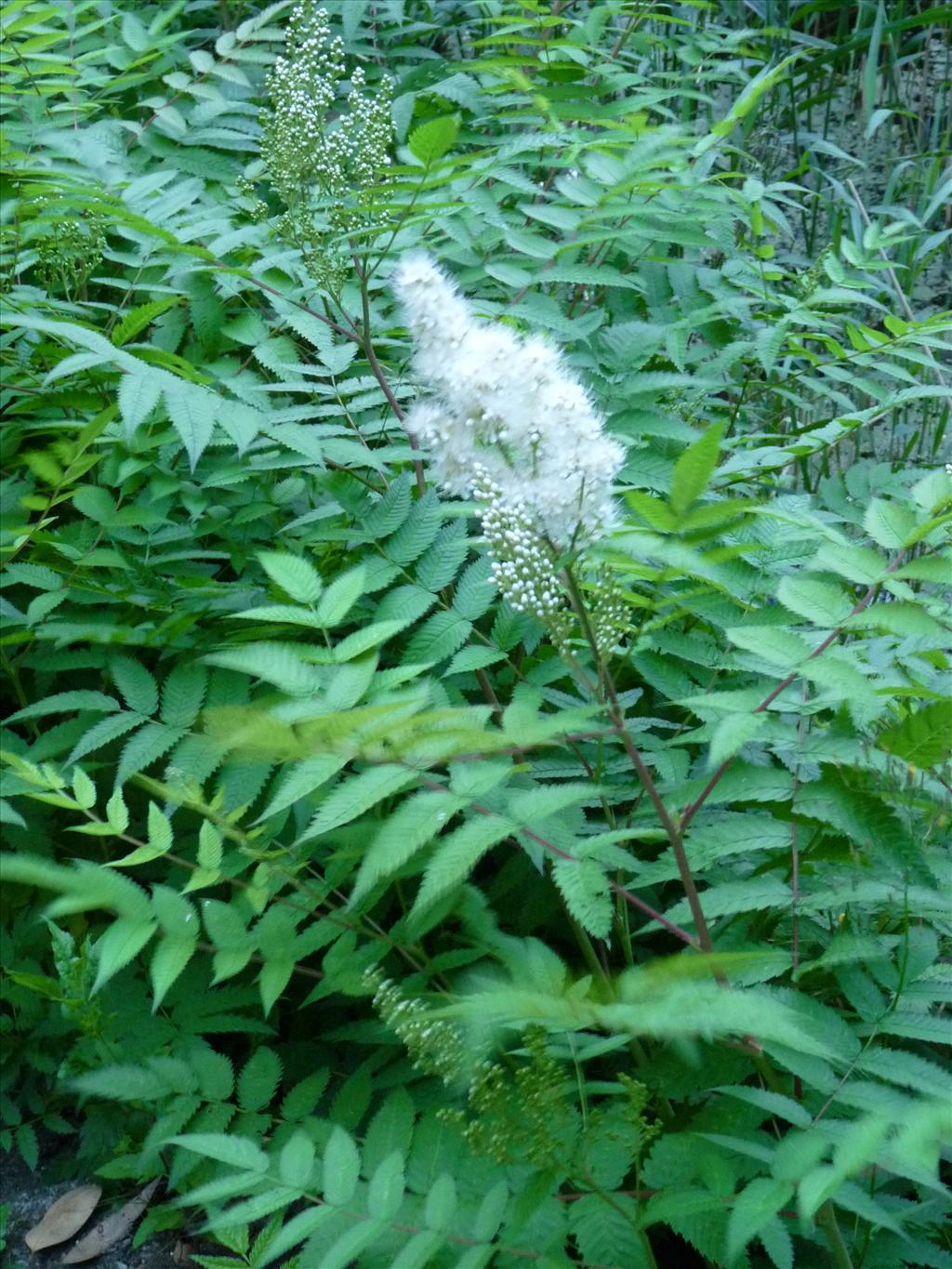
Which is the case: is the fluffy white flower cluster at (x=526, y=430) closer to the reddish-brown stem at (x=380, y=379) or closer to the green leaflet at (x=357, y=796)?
the green leaflet at (x=357, y=796)

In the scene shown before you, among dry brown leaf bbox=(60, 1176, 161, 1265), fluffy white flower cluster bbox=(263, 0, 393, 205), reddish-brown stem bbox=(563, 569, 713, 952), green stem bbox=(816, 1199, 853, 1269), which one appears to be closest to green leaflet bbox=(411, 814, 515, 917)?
reddish-brown stem bbox=(563, 569, 713, 952)

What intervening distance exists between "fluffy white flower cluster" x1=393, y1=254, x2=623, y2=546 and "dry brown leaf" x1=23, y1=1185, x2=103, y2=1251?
3.87 ft

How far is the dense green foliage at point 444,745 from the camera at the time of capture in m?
1.09

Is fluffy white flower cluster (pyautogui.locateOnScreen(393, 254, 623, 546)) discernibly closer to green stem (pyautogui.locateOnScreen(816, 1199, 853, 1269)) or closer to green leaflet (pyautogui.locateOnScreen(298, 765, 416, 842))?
green leaflet (pyautogui.locateOnScreen(298, 765, 416, 842))

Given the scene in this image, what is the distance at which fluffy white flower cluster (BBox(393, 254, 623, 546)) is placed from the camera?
1.02 meters

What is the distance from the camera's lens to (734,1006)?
2.68ft

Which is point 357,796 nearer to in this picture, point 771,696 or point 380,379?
point 771,696

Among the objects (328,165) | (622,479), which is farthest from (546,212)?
(622,479)

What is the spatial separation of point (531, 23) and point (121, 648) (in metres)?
1.37

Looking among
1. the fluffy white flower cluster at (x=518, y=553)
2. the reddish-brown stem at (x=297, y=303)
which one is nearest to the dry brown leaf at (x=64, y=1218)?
the fluffy white flower cluster at (x=518, y=553)

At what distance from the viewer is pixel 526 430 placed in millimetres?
1033

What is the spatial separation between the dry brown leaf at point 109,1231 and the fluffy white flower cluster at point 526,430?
114cm

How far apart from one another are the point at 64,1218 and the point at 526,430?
1275mm

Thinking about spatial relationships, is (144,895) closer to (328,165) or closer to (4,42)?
(328,165)
